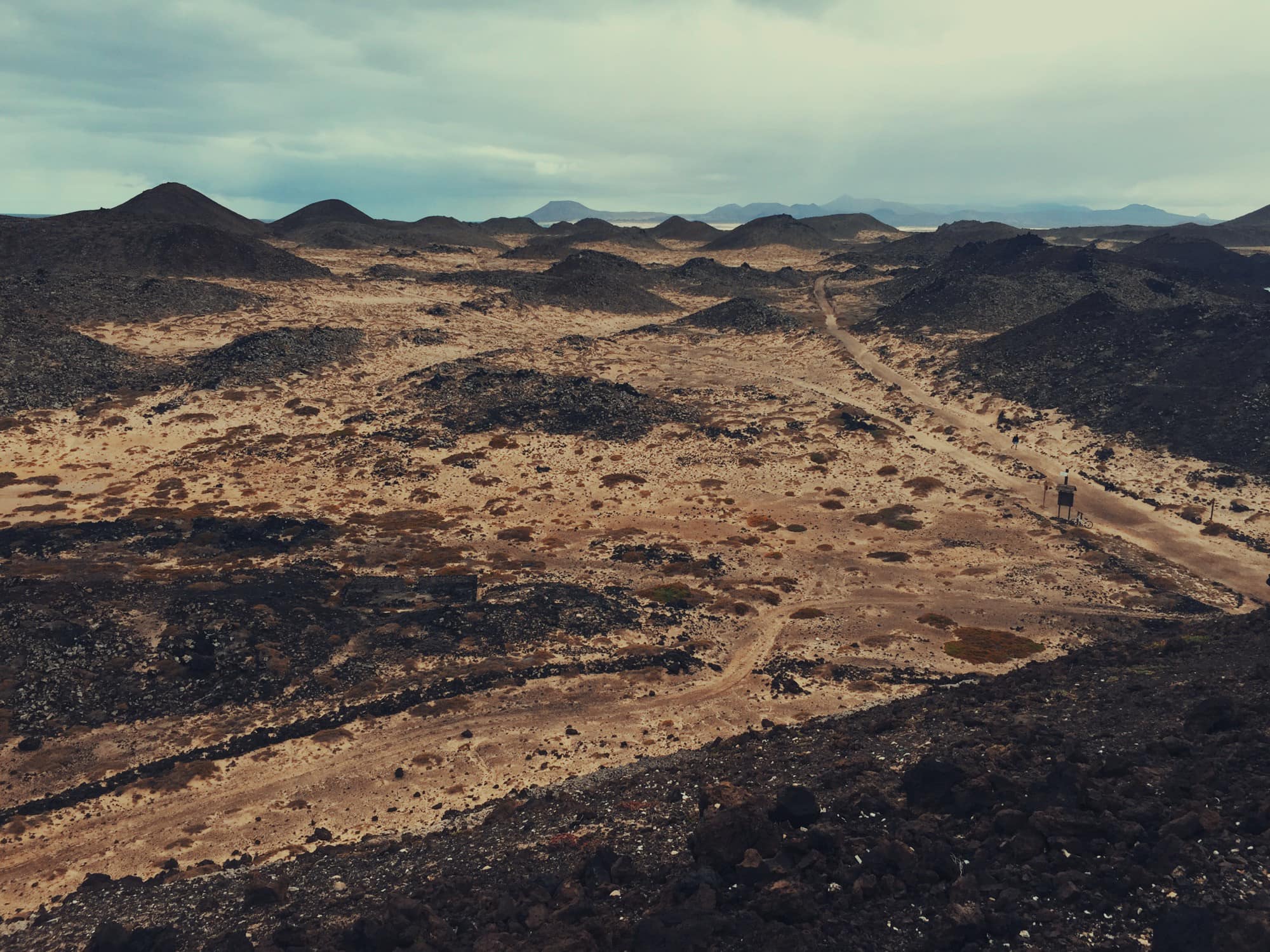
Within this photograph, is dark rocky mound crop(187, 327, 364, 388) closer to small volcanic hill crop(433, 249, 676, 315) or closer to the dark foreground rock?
small volcanic hill crop(433, 249, 676, 315)

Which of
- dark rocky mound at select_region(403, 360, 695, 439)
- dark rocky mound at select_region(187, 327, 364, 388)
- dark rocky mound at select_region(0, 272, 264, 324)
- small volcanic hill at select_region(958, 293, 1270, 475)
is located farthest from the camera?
dark rocky mound at select_region(0, 272, 264, 324)

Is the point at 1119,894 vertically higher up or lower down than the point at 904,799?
higher up

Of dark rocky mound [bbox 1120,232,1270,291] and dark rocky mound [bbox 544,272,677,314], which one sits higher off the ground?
dark rocky mound [bbox 1120,232,1270,291]

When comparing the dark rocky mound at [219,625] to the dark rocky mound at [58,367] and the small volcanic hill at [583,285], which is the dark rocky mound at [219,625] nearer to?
the dark rocky mound at [58,367]

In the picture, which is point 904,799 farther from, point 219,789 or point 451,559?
point 451,559

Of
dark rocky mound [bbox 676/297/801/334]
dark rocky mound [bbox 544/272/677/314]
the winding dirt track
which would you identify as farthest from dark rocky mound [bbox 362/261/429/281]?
the winding dirt track

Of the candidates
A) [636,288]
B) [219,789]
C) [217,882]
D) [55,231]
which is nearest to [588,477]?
[219,789]

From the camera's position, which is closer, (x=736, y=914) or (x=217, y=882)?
(x=736, y=914)
